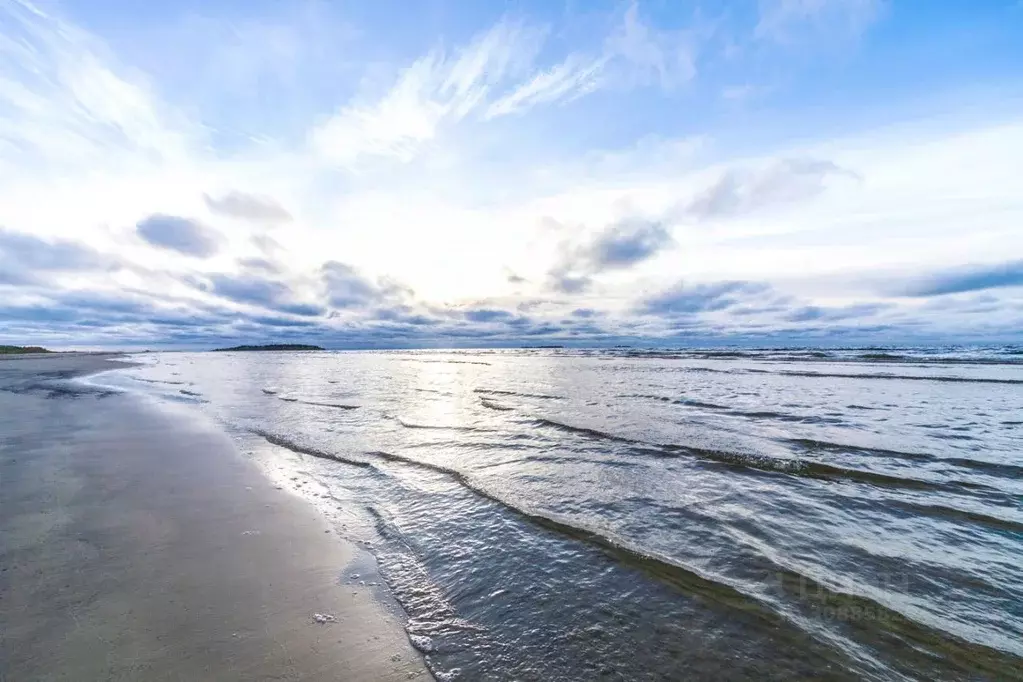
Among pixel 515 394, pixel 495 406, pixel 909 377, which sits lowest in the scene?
pixel 495 406

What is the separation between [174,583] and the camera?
5035 mm

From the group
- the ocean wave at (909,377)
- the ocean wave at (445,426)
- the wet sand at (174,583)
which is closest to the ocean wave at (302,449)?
the wet sand at (174,583)

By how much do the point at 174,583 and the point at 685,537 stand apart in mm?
6870

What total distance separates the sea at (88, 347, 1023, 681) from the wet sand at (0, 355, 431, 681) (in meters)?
0.70

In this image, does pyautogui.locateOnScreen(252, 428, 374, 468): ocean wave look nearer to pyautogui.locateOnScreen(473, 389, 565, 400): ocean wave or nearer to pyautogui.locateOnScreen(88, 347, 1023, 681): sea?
pyautogui.locateOnScreen(88, 347, 1023, 681): sea

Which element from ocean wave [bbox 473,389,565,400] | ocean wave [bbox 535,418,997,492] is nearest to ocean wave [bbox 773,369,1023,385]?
ocean wave [bbox 473,389,565,400]

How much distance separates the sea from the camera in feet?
13.9

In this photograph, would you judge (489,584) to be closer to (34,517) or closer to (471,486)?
(471,486)

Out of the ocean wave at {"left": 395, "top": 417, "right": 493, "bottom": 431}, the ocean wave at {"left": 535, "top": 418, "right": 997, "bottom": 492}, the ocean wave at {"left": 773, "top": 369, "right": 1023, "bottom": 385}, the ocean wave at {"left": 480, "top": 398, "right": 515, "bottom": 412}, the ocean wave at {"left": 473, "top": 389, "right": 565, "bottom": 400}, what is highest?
the ocean wave at {"left": 773, "top": 369, "right": 1023, "bottom": 385}

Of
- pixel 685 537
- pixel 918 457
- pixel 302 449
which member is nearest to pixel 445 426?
pixel 302 449

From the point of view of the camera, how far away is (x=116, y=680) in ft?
11.4

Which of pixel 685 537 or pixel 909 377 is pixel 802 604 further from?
pixel 909 377

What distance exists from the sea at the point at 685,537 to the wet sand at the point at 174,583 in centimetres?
70

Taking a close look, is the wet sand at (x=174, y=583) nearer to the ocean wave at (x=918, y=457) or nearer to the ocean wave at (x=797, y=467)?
the ocean wave at (x=797, y=467)
